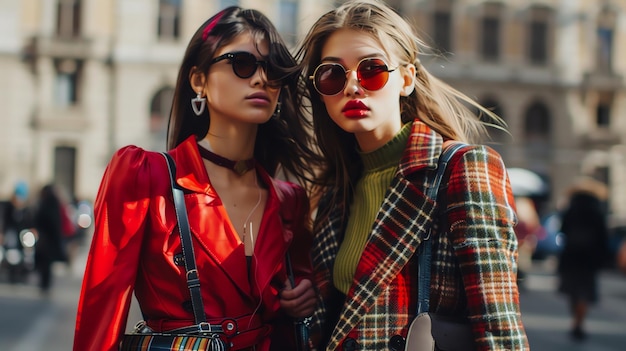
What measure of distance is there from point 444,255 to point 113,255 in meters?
1.03

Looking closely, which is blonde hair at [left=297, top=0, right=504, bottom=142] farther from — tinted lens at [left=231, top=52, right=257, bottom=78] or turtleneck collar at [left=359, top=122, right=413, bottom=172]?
tinted lens at [left=231, top=52, right=257, bottom=78]

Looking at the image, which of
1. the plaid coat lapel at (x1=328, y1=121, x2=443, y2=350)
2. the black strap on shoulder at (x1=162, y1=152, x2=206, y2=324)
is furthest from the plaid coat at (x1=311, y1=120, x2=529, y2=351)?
the black strap on shoulder at (x1=162, y1=152, x2=206, y2=324)

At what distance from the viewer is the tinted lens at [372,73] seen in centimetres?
257

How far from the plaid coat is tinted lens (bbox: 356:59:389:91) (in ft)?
0.70

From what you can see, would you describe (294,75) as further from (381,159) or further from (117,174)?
(117,174)

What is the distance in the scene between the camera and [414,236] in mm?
2385

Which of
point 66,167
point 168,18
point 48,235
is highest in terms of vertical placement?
point 168,18

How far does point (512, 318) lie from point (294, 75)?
1202mm

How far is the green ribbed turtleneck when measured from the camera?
265 centimetres

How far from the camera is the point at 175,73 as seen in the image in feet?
92.3

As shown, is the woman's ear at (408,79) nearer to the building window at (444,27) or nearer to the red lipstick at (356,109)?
the red lipstick at (356,109)

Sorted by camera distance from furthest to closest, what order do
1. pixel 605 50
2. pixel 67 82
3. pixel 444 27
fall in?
pixel 605 50
pixel 444 27
pixel 67 82

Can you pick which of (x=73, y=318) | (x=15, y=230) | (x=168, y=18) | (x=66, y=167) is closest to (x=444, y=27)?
(x=168, y=18)

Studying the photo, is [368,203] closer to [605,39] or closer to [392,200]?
[392,200]
